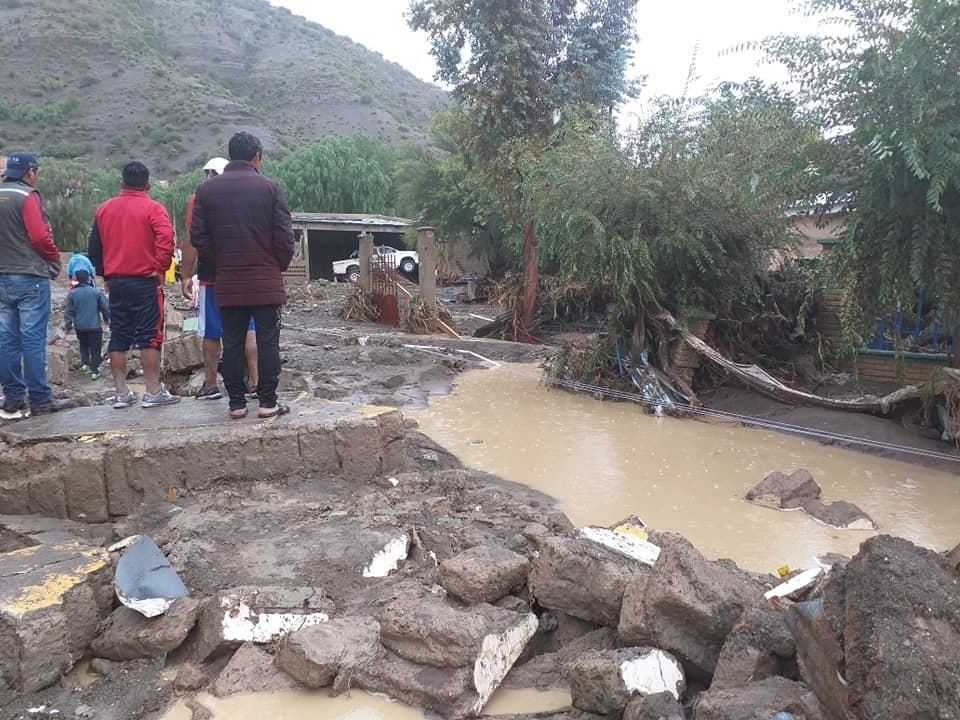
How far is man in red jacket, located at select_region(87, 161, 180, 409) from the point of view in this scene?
4.78 meters

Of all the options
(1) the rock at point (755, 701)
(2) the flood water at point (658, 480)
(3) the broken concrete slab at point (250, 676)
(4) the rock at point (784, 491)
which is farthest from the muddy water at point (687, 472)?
(3) the broken concrete slab at point (250, 676)

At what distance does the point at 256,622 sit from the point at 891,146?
5.87 m

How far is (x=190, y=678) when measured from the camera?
2832 millimetres

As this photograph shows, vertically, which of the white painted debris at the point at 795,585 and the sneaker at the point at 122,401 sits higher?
A: the sneaker at the point at 122,401

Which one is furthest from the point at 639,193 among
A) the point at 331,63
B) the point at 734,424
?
the point at 331,63

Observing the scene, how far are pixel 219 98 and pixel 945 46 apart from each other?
70619 millimetres

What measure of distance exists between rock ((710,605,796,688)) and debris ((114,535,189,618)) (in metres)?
2.25

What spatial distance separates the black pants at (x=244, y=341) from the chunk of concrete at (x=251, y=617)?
182cm

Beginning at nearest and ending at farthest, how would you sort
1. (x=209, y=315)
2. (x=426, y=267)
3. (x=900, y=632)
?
1. (x=900, y=632)
2. (x=209, y=315)
3. (x=426, y=267)

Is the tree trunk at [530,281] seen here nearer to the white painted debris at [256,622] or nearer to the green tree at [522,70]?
the green tree at [522,70]

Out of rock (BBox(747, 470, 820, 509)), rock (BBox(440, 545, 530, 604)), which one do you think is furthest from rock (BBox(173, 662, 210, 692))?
rock (BBox(747, 470, 820, 509))

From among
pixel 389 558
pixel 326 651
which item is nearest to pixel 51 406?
pixel 389 558

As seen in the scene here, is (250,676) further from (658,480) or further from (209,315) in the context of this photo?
→ (658,480)

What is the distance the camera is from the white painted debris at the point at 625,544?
333 cm
